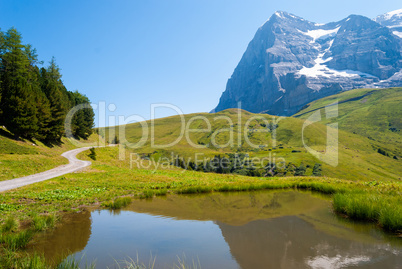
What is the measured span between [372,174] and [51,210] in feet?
815

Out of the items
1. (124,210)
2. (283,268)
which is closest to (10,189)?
(124,210)

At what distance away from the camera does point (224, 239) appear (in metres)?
12.0

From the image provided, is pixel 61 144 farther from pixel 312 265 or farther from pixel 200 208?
pixel 312 265

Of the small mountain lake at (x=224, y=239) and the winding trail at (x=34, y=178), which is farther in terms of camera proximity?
the winding trail at (x=34, y=178)

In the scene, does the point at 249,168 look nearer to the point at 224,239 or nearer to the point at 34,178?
the point at 34,178

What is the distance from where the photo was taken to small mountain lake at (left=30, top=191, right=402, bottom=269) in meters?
9.46

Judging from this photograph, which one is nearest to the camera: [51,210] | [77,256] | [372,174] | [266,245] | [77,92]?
[77,256]

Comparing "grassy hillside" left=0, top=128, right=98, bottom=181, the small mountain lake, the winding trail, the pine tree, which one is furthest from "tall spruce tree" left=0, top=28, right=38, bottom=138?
the small mountain lake

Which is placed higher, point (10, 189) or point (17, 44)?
point (17, 44)

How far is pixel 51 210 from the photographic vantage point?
53.9 ft

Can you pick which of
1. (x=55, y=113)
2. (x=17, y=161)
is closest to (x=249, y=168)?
(x=55, y=113)

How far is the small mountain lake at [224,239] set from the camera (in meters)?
9.46

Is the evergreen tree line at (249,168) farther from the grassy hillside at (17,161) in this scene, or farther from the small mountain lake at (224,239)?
the small mountain lake at (224,239)

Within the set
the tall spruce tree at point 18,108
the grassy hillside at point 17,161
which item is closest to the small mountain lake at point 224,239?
the grassy hillside at point 17,161
